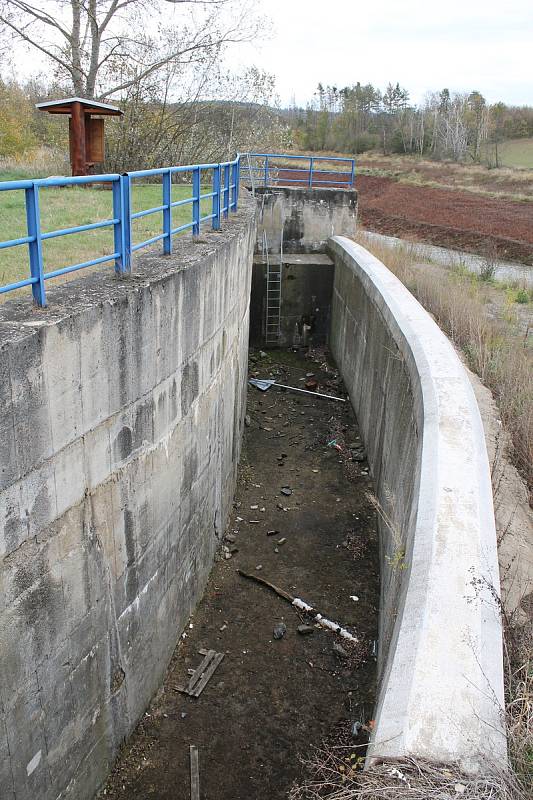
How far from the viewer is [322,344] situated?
17469mm

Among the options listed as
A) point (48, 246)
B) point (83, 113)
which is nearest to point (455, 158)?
point (83, 113)

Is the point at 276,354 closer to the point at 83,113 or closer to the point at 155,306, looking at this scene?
the point at 83,113

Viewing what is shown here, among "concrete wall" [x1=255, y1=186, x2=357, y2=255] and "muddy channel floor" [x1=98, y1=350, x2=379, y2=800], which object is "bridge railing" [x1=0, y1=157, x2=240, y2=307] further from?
"concrete wall" [x1=255, y1=186, x2=357, y2=255]

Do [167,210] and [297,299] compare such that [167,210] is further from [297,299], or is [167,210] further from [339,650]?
[297,299]

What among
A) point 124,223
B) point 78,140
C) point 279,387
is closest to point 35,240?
point 124,223

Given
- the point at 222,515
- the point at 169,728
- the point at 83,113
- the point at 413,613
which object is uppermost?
the point at 83,113

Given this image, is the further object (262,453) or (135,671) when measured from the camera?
(262,453)

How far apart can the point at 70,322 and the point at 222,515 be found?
5.07 m

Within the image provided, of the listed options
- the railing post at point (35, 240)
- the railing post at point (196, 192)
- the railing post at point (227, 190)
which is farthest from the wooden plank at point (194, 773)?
the railing post at point (227, 190)

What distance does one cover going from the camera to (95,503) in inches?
187

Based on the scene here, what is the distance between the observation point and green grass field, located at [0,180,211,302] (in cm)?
590

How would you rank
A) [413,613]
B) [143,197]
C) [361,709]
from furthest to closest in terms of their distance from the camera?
[143,197] → [361,709] → [413,613]

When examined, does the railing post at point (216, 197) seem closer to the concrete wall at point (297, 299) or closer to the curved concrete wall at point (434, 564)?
the curved concrete wall at point (434, 564)

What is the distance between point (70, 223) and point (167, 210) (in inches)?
121
